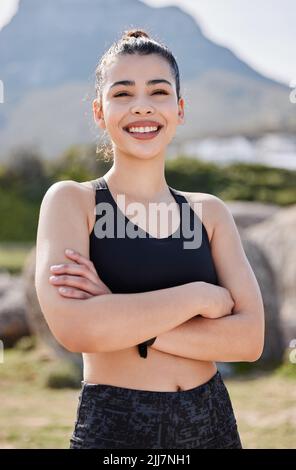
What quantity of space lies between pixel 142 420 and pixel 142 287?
1.15ft

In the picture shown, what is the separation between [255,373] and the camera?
8.05 m

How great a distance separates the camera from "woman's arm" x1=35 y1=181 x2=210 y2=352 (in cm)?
196

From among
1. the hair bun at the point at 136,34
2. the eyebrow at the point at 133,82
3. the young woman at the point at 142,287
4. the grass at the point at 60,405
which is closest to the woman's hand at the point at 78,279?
the young woman at the point at 142,287

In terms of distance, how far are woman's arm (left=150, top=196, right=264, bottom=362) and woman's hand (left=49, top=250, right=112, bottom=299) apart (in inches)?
9.7

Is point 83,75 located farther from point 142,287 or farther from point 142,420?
point 142,420

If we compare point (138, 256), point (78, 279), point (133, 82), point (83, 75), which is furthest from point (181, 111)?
point (83, 75)

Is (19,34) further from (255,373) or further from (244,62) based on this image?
(255,373)

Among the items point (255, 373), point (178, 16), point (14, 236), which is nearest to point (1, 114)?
point (178, 16)

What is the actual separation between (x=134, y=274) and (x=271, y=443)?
3.97m

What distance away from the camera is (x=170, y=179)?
27.8 meters

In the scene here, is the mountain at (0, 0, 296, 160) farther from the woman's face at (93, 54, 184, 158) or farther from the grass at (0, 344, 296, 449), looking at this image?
the woman's face at (93, 54, 184, 158)

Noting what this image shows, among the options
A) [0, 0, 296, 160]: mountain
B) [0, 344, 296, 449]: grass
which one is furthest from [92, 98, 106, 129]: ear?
[0, 0, 296, 160]: mountain

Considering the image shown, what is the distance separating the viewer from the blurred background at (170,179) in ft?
21.3

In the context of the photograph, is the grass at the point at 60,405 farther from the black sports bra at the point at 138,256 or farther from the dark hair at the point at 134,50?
the dark hair at the point at 134,50
